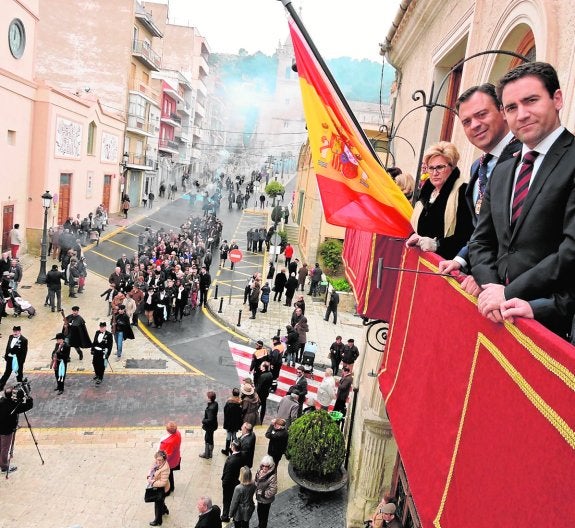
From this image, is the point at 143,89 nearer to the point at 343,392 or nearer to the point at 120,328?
the point at 120,328

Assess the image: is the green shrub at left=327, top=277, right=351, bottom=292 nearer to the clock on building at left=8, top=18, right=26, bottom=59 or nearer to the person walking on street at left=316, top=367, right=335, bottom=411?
the person walking on street at left=316, top=367, right=335, bottom=411

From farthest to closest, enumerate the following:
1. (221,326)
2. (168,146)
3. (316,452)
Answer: (168,146) < (221,326) < (316,452)

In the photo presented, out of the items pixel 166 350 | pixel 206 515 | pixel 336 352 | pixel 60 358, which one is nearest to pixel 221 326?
pixel 166 350

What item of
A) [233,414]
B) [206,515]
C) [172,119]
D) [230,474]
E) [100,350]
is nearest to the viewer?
[206,515]

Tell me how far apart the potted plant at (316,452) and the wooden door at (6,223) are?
1792 cm

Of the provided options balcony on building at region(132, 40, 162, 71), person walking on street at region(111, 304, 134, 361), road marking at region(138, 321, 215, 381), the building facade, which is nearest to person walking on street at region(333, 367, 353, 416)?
the building facade

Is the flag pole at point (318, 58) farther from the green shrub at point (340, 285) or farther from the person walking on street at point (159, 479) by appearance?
the green shrub at point (340, 285)

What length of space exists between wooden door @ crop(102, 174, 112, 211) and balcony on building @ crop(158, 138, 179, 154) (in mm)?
15749

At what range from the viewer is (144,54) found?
38.4m

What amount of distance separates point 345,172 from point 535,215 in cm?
229

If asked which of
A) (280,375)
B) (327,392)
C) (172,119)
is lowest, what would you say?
(280,375)

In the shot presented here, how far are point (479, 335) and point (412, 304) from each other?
58.5 inches

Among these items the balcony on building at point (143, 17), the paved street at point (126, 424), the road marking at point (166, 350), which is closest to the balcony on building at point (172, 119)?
the balcony on building at point (143, 17)

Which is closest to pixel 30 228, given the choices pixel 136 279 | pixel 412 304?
pixel 136 279
